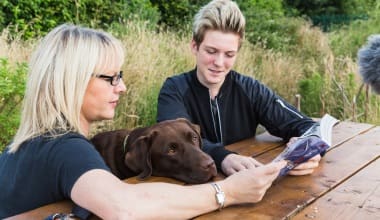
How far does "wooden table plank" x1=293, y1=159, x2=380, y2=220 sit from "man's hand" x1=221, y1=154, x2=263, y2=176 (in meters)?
0.42

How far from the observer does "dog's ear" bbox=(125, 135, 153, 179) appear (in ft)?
7.96

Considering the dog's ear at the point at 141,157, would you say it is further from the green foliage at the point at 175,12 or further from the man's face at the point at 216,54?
the green foliage at the point at 175,12

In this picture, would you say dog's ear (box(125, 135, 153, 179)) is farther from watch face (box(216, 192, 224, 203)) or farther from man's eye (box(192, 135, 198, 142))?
watch face (box(216, 192, 224, 203))

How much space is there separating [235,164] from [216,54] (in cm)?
100

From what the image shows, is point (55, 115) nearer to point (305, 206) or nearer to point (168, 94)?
point (305, 206)

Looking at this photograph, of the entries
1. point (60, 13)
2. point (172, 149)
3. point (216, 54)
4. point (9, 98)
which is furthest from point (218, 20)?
point (60, 13)

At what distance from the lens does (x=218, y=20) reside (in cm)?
330

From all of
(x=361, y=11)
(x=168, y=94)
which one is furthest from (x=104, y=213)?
(x=361, y=11)

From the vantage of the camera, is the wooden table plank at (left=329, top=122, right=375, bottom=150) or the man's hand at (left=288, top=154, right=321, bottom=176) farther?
the wooden table plank at (left=329, top=122, right=375, bottom=150)

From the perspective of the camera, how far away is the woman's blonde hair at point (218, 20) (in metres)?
3.31

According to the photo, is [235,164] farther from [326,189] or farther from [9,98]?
[9,98]

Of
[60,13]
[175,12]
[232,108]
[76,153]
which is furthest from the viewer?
[175,12]

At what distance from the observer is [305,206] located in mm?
2096

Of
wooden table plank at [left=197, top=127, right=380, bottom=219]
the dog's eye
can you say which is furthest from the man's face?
the dog's eye
